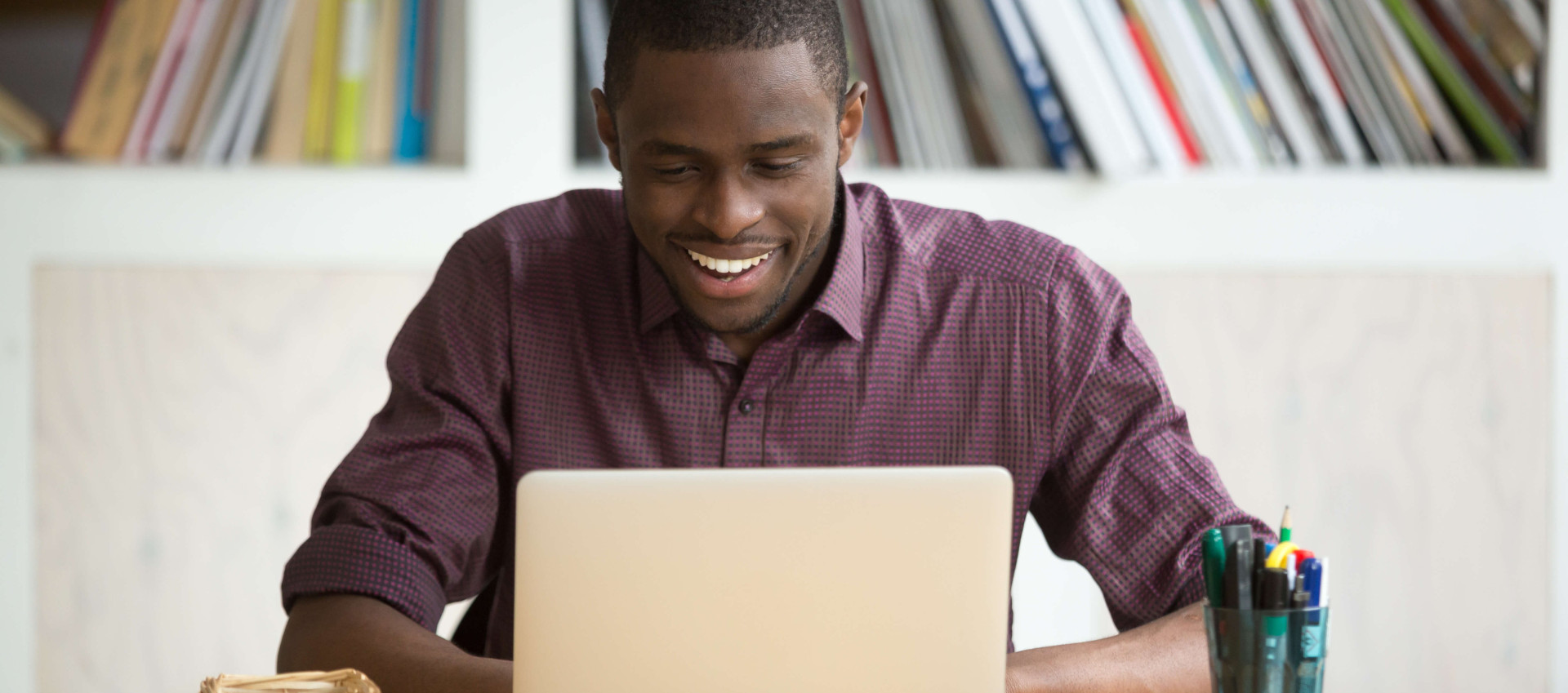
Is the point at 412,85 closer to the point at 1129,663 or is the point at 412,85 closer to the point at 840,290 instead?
the point at 840,290

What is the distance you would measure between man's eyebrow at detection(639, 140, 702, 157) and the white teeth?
10 cm

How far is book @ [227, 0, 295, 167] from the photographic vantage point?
1.94 metres

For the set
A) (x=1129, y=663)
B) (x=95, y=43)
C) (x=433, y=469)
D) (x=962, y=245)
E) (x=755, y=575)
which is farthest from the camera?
(x=95, y=43)

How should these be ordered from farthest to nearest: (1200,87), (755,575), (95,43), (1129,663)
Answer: (1200,87)
(95,43)
(1129,663)
(755,575)

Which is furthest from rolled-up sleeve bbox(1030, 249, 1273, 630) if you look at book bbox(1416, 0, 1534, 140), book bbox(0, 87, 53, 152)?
book bbox(0, 87, 53, 152)

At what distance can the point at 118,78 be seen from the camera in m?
1.93

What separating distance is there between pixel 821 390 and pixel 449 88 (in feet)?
2.92

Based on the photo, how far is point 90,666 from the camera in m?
1.91

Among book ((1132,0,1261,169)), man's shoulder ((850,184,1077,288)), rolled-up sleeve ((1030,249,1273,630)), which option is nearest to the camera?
rolled-up sleeve ((1030,249,1273,630))

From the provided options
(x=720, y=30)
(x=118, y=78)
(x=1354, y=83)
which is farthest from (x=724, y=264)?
(x=1354, y=83)

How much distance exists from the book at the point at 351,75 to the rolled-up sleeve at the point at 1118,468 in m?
1.06

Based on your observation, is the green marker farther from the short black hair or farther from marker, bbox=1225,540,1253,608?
the short black hair

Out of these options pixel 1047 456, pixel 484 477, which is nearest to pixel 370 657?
pixel 484 477

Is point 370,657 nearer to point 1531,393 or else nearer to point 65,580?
point 65,580
